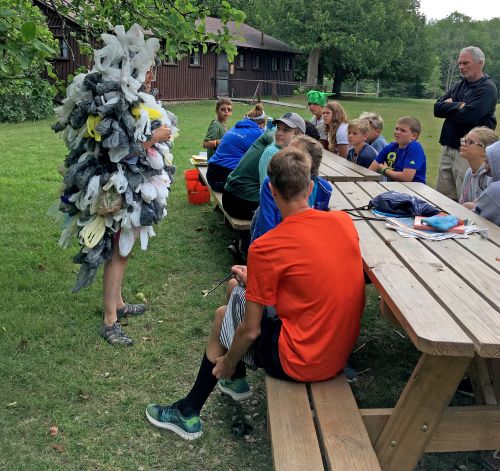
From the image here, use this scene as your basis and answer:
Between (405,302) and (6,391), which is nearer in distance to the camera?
(405,302)

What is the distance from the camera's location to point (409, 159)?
18.4 ft

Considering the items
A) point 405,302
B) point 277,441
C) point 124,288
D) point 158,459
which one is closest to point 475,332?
point 405,302

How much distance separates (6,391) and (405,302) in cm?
234

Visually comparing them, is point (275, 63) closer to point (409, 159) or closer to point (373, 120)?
point (373, 120)

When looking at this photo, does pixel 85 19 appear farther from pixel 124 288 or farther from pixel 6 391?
pixel 6 391

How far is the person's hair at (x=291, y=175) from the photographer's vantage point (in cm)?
246

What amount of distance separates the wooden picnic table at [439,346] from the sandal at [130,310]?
6.69ft

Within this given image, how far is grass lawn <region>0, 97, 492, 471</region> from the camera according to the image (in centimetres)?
284

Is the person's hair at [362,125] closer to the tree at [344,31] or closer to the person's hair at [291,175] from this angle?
the person's hair at [291,175]

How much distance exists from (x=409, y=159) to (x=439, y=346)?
386 centimetres

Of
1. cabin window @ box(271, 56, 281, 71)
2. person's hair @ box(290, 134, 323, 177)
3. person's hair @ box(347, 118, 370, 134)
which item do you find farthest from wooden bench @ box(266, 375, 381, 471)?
cabin window @ box(271, 56, 281, 71)

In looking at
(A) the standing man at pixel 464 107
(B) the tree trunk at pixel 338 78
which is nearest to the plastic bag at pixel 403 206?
(A) the standing man at pixel 464 107

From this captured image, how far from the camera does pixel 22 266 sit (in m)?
5.15

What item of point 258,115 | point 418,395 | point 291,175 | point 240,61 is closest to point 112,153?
point 291,175
